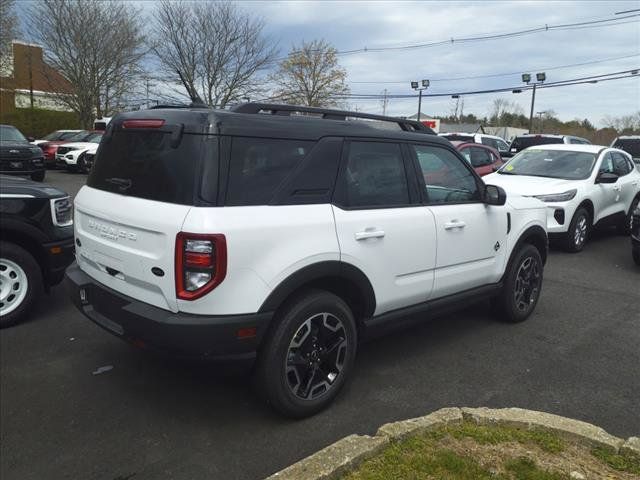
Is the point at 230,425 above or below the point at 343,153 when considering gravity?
below

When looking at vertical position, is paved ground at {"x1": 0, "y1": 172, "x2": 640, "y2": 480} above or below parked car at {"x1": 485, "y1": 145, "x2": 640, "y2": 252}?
below

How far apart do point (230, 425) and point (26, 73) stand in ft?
129

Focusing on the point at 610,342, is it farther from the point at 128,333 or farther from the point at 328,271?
the point at 128,333

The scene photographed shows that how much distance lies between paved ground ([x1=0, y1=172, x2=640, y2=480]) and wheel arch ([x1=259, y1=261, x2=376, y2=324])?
557 millimetres

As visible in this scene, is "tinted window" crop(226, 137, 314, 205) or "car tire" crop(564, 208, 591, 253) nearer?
"tinted window" crop(226, 137, 314, 205)

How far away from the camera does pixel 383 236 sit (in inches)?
137

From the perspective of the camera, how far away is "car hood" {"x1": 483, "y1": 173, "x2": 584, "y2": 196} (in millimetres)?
8219

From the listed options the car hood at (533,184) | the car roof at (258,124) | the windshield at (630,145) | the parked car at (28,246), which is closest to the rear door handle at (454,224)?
the car roof at (258,124)

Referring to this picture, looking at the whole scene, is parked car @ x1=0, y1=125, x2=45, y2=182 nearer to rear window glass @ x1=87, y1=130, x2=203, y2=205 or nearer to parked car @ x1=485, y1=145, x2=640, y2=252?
parked car @ x1=485, y1=145, x2=640, y2=252

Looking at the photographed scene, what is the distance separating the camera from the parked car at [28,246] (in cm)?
461

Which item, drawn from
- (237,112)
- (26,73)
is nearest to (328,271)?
(237,112)

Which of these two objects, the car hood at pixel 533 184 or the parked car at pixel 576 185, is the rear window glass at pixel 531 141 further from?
the car hood at pixel 533 184

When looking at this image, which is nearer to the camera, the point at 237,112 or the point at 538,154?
the point at 237,112

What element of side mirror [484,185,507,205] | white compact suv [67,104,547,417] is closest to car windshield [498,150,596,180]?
side mirror [484,185,507,205]
